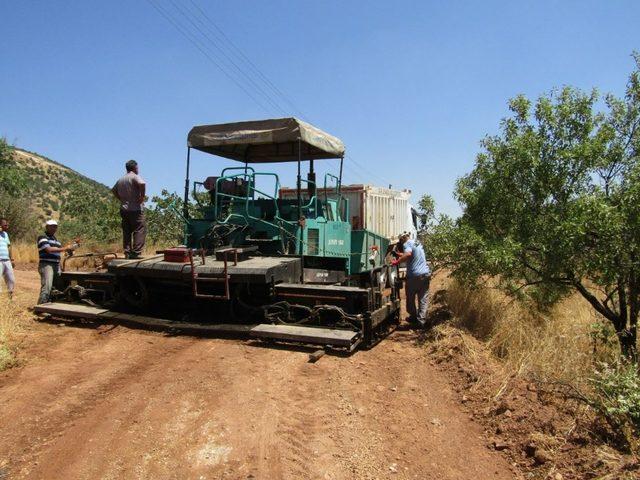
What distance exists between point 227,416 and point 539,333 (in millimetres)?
5574

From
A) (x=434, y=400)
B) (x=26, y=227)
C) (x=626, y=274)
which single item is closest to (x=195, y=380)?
(x=434, y=400)

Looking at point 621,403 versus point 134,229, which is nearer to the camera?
point 621,403

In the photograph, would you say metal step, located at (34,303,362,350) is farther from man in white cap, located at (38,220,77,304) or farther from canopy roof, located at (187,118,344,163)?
canopy roof, located at (187,118,344,163)

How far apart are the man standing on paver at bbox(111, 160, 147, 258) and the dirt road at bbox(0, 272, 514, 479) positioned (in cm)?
205

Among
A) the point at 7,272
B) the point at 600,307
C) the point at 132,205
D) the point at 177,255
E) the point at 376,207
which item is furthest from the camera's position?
the point at 376,207

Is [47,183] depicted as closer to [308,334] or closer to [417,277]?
[417,277]

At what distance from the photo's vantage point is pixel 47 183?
67.8 metres

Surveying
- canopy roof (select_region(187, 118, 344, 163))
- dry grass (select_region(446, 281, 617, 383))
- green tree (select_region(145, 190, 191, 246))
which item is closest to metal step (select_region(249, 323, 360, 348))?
dry grass (select_region(446, 281, 617, 383))

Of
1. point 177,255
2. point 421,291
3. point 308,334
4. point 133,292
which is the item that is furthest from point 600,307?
point 133,292

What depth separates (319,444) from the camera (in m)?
4.09

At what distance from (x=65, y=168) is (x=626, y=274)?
282ft

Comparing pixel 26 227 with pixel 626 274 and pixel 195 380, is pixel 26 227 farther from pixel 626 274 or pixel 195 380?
pixel 626 274

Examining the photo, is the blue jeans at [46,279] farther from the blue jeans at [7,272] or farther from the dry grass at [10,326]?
the blue jeans at [7,272]

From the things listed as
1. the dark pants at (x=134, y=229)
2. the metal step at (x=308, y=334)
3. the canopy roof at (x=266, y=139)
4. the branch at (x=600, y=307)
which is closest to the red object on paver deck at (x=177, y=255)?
the dark pants at (x=134, y=229)
